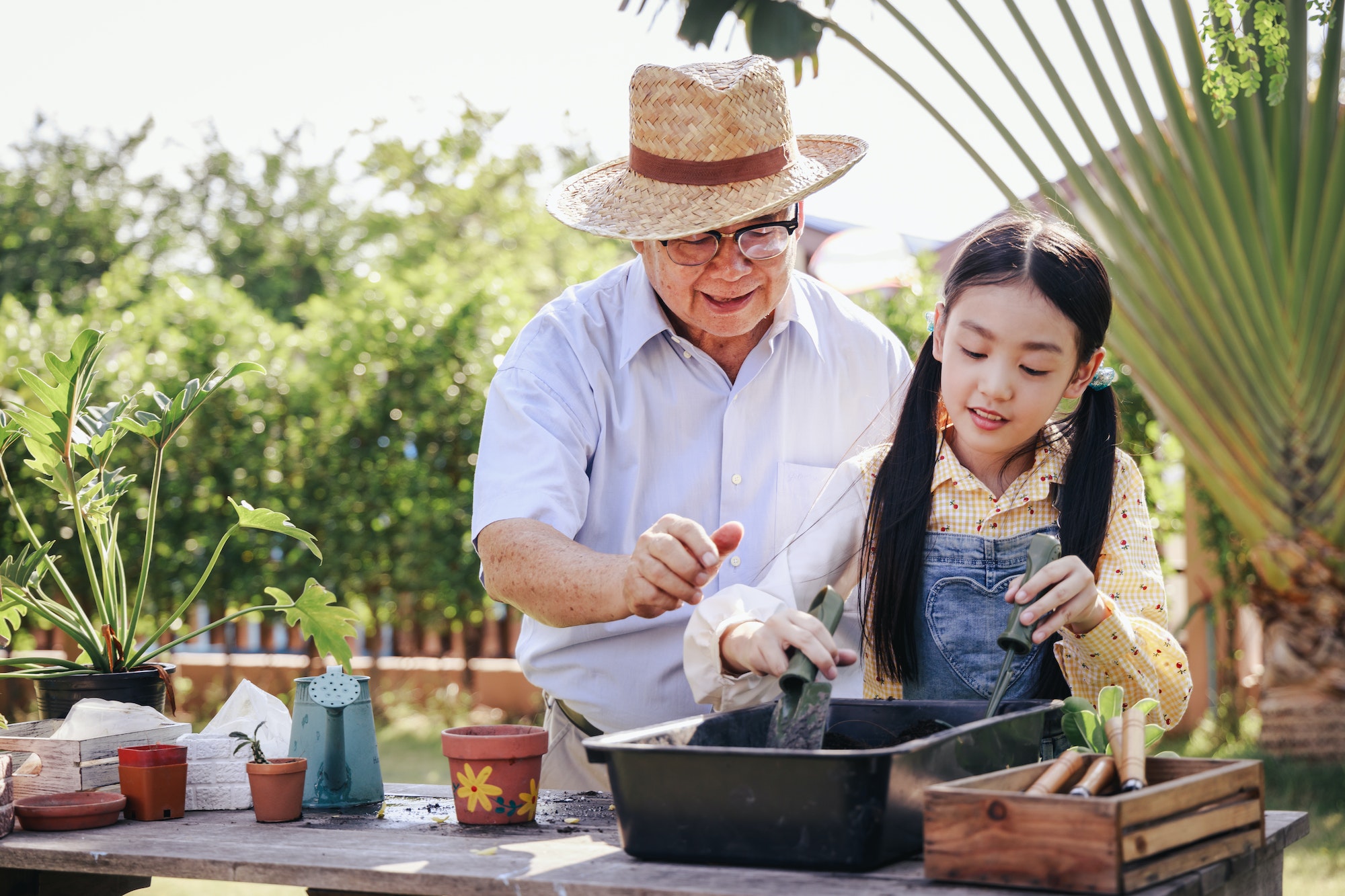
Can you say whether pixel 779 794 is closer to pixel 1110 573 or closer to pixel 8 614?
pixel 1110 573

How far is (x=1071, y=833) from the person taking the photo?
1255 mm

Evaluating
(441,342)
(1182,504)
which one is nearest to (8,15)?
(441,342)

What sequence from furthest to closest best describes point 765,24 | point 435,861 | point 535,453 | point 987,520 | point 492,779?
point 765,24
point 535,453
point 987,520
point 492,779
point 435,861

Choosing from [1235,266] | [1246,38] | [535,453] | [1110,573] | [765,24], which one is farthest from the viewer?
[765,24]

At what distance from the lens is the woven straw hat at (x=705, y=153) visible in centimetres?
227

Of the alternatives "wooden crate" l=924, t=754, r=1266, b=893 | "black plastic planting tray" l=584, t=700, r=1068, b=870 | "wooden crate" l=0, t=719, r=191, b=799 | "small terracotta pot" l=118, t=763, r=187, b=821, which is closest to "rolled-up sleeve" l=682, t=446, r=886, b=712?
"black plastic planting tray" l=584, t=700, r=1068, b=870

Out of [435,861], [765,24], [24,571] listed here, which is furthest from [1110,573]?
[765,24]

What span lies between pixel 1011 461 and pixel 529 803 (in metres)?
1.06

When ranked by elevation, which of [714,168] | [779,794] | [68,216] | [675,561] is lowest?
[779,794]

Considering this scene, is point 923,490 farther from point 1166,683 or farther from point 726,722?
point 726,722

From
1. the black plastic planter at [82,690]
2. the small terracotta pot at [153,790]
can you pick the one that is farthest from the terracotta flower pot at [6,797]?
the black plastic planter at [82,690]

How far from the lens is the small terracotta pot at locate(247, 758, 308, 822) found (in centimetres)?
186

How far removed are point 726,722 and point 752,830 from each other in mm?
236

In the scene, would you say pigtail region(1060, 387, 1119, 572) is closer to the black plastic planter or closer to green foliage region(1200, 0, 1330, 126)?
green foliage region(1200, 0, 1330, 126)
